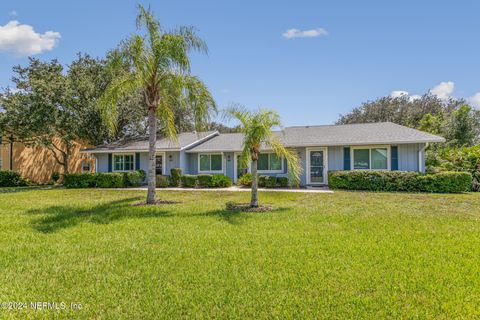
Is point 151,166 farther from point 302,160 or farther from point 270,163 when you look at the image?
point 302,160

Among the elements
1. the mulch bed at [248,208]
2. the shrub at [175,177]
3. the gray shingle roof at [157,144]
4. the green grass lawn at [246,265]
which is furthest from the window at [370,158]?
the shrub at [175,177]

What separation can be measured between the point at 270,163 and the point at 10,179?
20353mm

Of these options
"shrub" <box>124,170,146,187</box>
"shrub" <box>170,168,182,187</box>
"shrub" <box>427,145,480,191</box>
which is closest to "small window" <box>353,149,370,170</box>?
"shrub" <box>427,145,480,191</box>

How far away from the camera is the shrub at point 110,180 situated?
18.9m

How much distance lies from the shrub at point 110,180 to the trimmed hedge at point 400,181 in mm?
12952

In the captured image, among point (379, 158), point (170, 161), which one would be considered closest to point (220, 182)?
point (170, 161)

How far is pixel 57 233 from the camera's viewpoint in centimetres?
709

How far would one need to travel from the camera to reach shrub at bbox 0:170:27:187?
74.8ft

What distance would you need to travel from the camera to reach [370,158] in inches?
668

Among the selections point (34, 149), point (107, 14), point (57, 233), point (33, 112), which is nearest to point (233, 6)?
point (107, 14)

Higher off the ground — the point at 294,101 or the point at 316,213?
the point at 294,101

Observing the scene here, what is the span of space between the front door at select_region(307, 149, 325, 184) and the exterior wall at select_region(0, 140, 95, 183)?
2011 centimetres

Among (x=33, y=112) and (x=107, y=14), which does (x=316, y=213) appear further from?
(x=33, y=112)

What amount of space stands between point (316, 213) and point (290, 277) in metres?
5.21
